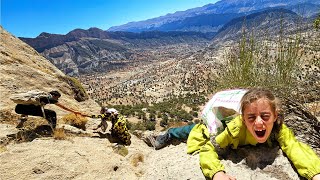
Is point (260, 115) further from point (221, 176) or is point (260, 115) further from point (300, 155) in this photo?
point (221, 176)

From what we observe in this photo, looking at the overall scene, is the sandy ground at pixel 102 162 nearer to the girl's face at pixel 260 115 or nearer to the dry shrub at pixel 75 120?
the girl's face at pixel 260 115

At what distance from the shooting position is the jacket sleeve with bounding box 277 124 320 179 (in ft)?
9.74

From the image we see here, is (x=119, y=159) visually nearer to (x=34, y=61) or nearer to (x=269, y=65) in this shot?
(x=269, y=65)

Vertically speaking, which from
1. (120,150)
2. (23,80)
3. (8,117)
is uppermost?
(23,80)

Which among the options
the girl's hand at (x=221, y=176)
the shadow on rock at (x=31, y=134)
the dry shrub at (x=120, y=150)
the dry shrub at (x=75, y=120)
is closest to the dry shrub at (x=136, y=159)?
the dry shrub at (x=120, y=150)

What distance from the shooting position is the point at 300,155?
3180 millimetres

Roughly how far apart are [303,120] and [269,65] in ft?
15.2

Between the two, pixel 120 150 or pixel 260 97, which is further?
pixel 120 150

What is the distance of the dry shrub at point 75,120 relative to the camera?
977 cm

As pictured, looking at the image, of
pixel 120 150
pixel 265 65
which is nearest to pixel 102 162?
pixel 120 150

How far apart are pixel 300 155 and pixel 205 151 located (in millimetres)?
970

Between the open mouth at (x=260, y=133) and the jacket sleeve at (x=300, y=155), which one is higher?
the open mouth at (x=260, y=133)

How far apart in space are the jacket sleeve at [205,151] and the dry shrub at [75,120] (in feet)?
20.0

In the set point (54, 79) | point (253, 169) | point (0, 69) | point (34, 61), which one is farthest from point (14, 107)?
point (253, 169)
